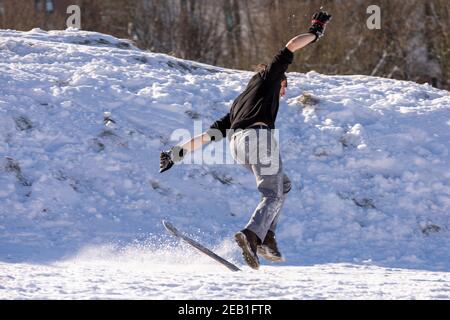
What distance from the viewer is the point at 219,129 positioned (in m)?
8.05

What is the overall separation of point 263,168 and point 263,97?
573 millimetres

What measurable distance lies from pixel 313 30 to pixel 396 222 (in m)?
3.22

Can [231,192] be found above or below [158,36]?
below

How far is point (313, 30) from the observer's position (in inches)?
303

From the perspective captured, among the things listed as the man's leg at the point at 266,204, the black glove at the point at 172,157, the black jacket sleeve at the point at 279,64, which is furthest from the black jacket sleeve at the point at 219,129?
the black jacket sleeve at the point at 279,64

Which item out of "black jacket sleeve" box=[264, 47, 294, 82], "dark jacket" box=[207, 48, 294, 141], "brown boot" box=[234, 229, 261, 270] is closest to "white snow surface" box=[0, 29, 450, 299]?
"brown boot" box=[234, 229, 261, 270]

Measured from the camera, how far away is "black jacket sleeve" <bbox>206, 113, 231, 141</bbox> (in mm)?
8000

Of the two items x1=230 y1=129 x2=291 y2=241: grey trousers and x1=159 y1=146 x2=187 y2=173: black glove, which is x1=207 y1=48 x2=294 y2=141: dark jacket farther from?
x1=159 y1=146 x2=187 y2=173: black glove

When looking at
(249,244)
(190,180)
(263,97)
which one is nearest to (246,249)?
(249,244)

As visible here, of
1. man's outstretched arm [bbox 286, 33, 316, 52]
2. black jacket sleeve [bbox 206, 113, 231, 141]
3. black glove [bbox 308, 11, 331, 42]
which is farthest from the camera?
black jacket sleeve [bbox 206, 113, 231, 141]

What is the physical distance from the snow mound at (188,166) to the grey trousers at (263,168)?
1.20 meters

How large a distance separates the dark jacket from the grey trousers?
10cm
